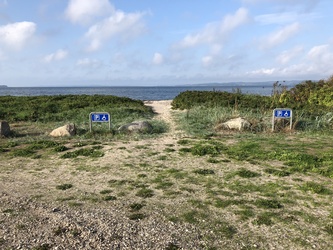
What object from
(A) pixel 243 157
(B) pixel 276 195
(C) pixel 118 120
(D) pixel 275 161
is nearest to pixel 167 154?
(A) pixel 243 157

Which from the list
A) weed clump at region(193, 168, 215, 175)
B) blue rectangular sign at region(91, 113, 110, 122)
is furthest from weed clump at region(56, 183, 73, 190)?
blue rectangular sign at region(91, 113, 110, 122)

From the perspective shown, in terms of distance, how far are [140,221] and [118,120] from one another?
12.5m

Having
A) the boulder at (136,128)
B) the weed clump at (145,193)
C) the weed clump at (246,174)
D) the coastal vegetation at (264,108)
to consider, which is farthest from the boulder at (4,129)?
the weed clump at (246,174)

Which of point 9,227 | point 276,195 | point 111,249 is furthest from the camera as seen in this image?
point 276,195

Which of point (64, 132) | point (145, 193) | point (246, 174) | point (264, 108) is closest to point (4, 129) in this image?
point (64, 132)

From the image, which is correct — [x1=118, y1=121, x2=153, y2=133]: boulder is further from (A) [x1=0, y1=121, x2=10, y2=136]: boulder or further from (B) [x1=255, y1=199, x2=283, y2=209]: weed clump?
(B) [x1=255, y1=199, x2=283, y2=209]: weed clump

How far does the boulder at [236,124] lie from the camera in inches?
552

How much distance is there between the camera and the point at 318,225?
516cm

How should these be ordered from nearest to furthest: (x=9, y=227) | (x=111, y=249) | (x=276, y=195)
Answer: (x=111, y=249) → (x=9, y=227) → (x=276, y=195)

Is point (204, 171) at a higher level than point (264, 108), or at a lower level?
lower

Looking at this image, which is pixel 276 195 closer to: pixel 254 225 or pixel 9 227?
pixel 254 225

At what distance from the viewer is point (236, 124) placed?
14133mm

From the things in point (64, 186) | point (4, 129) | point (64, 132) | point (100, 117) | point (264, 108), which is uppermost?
point (100, 117)

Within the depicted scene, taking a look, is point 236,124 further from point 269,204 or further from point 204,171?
point 269,204
